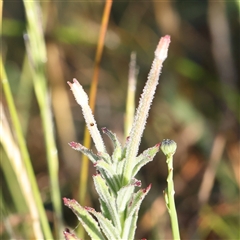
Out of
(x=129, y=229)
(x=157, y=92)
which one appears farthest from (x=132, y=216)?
(x=157, y=92)

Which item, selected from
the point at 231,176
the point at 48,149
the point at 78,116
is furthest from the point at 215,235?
the point at 78,116

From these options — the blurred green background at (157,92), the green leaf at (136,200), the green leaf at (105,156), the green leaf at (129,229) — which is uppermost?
the blurred green background at (157,92)

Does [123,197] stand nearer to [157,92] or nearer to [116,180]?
[116,180]

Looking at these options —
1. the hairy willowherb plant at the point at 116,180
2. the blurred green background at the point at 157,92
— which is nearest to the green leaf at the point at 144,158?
the hairy willowherb plant at the point at 116,180

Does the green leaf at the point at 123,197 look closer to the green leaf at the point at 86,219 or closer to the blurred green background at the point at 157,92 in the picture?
the green leaf at the point at 86,219

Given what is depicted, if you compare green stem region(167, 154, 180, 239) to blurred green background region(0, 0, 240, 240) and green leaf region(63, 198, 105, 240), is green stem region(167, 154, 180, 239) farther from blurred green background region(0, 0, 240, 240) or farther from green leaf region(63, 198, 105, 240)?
blurred green background region(0, 0, 240, 240)

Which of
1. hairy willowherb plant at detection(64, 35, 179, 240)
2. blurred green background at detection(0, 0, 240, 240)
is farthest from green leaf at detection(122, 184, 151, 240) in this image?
blurred green background at detection(0, 0, 240, 240)

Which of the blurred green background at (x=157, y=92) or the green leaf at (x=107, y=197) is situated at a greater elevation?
the blurred green background at (x=157, y=92)

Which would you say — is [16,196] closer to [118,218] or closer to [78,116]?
[78,116]
